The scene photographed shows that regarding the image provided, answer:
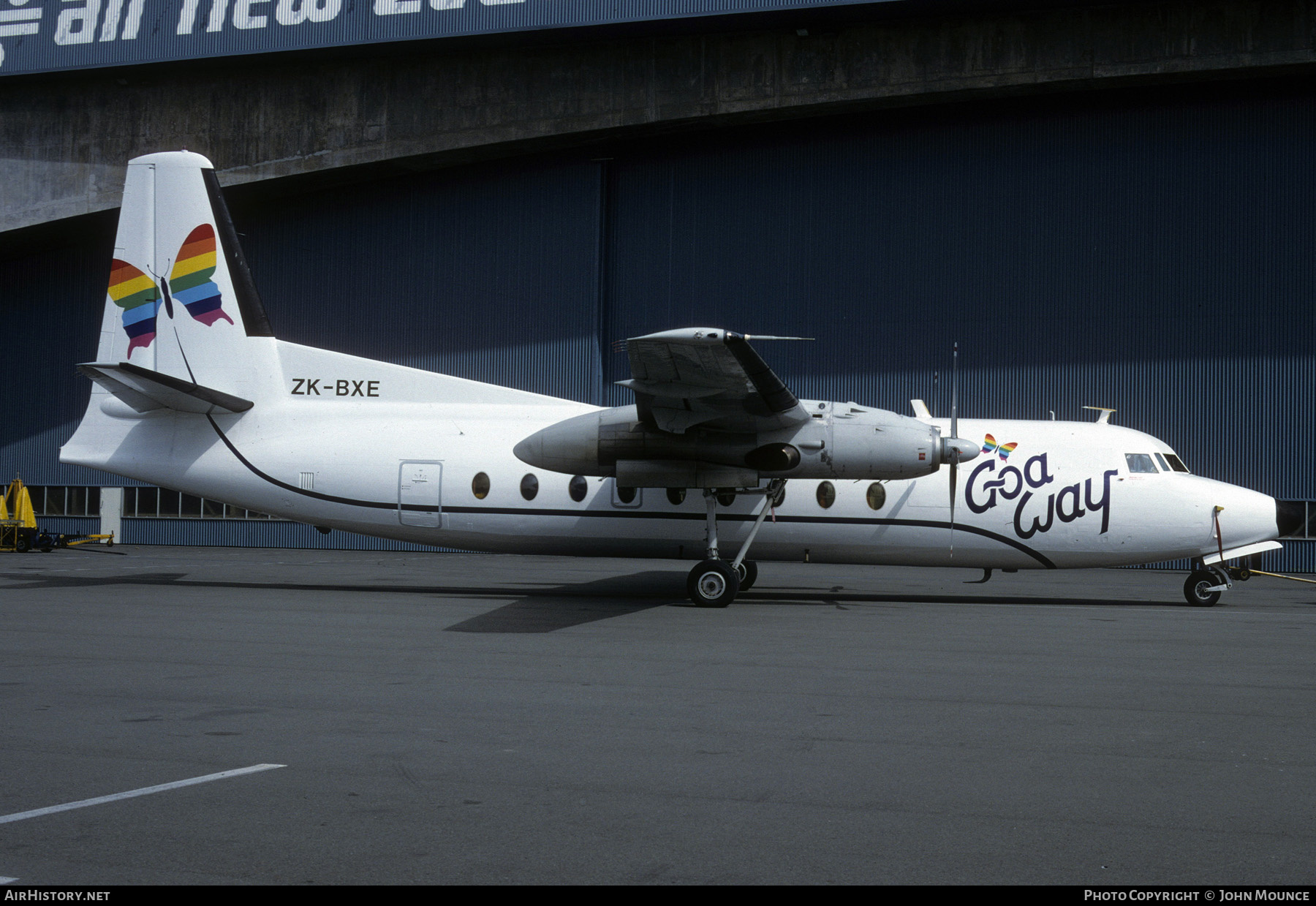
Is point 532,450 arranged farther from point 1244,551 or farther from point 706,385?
point 1244,551

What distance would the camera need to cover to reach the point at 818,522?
16.7 m

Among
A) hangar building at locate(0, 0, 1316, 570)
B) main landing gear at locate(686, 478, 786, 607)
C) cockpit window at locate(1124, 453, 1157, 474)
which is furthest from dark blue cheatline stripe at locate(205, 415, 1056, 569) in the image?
hangar building at locate(0, 0, 1316, 570)

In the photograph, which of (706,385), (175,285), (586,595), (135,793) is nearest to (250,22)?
(175,285)

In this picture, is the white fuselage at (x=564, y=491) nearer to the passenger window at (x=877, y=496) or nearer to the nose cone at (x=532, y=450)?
the passenger window at (x=877, y=496)

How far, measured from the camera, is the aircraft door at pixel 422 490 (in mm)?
17188

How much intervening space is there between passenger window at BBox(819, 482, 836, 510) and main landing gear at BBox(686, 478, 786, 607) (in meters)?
0.63

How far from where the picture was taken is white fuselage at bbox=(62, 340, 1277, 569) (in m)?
16.4

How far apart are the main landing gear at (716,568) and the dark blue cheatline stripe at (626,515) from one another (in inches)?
20.4

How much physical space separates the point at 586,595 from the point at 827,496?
4.19 m

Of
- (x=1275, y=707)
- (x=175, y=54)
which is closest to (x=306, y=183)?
(x=175, y=54)

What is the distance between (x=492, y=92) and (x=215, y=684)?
2404cm

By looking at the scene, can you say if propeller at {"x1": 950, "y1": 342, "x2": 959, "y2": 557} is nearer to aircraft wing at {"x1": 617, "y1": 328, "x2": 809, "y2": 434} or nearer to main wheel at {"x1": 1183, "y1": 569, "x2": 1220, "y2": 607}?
aircraft wing at {"x1": 617, "y1": 328, "x2": 809, "y2": 434}

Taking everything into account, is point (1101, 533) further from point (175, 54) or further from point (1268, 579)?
point (175, 54)

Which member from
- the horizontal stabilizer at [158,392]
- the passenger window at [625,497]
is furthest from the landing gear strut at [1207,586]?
the horizontal stabilizer at [158,392]
